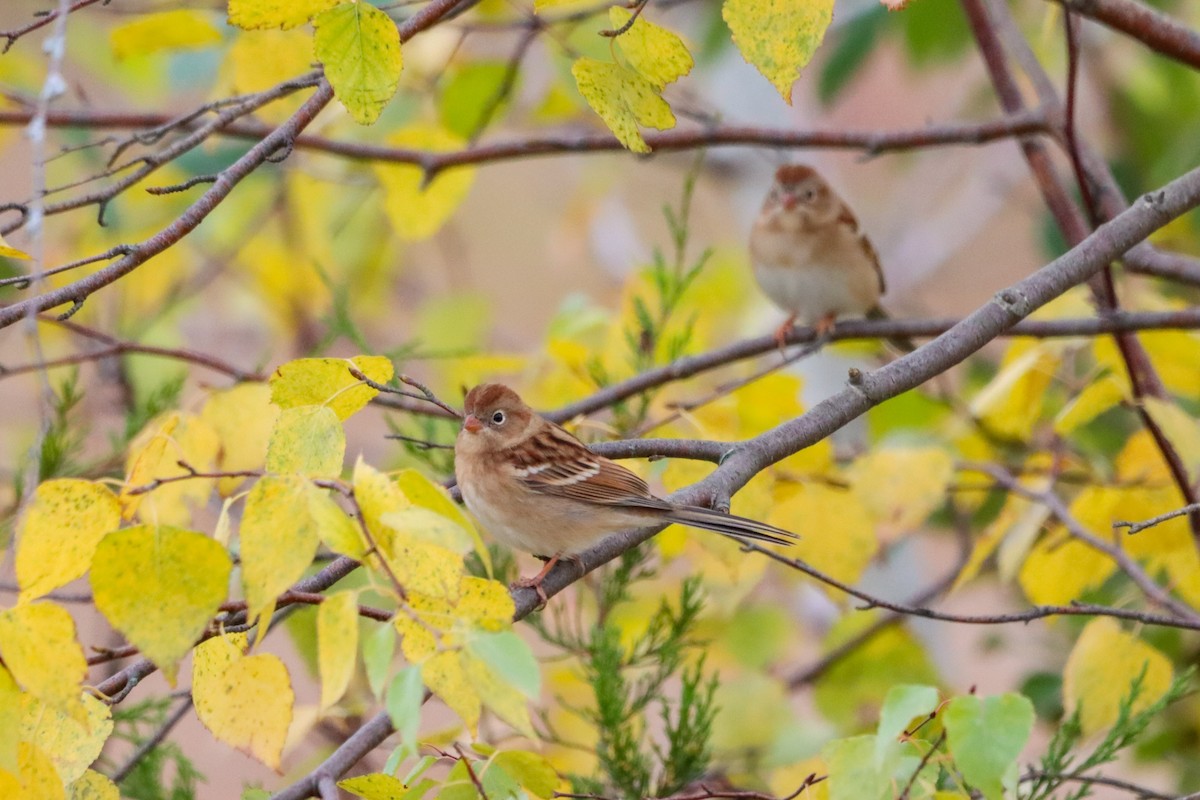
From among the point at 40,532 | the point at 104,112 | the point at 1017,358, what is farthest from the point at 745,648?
the point at 40,532

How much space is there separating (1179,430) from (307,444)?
1192 millimetres

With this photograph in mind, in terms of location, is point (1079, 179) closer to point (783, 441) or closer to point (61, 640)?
point (783, 441)

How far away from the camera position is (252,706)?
Answer: 3.52 ft

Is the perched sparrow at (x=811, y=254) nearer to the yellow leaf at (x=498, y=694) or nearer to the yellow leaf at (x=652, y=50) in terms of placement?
the yellow leaf at (x=652, y=50)

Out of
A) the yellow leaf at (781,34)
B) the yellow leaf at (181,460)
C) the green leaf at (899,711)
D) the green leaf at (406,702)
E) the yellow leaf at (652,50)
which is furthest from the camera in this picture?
the yellow leaf at (181,460)

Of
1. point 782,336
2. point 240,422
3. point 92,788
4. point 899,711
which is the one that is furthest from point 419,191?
point 899,711

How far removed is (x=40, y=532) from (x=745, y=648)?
1819mm

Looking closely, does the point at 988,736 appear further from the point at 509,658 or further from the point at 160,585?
the point at 160,585

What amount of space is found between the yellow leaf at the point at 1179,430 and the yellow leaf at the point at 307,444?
115 cm

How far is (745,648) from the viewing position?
2.61m

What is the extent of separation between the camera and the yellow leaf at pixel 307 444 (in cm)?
107

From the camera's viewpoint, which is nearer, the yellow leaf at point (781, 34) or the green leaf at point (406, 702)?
the green leaf at point (406, 702)

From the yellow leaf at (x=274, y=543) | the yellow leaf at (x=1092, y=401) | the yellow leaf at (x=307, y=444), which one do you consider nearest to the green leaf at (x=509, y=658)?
the yellow leaf at (x=274, y=543)

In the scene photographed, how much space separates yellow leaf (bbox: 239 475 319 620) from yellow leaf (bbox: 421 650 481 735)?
13cm
